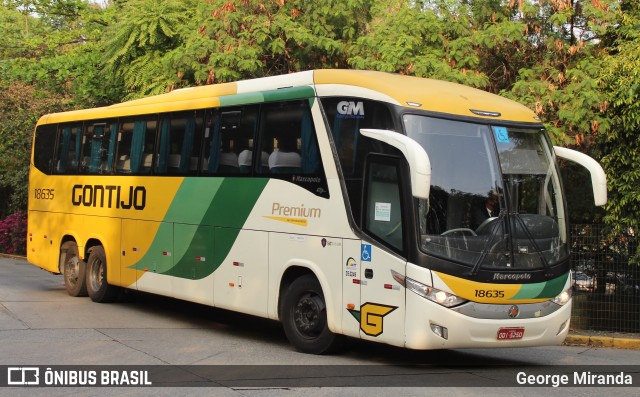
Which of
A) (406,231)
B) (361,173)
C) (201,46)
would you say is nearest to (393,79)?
(361,173)

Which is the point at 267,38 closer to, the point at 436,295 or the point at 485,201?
the point at 485,201

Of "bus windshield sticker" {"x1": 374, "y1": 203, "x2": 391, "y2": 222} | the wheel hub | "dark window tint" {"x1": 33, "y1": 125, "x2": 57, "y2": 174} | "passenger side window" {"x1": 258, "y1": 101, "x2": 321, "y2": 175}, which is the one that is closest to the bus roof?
"passenger side window" {"x1": 258, "y1": 101, "x2": 321, "y2": 175}

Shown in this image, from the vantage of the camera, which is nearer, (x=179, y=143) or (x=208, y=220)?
(x=208, y=220)

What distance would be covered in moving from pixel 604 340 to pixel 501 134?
518 cm

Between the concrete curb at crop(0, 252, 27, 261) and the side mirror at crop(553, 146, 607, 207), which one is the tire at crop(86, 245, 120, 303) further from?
the concrete curb at crop(0, 252, 27, 261)

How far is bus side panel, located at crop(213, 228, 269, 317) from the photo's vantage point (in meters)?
12.5

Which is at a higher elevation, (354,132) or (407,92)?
(407,92)

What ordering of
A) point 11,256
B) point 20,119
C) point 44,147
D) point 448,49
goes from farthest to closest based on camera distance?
point 11,256
point 20,119
point 44,147
point 448,49

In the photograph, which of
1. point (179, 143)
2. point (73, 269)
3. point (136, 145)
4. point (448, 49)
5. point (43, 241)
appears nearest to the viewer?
point (179, 143)

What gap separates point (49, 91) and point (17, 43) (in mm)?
3855

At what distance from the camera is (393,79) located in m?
11.3

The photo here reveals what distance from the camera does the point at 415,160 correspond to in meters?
9.55

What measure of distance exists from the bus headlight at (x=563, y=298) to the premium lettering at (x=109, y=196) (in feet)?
24.5

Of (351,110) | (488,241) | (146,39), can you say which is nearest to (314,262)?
(351,110)
